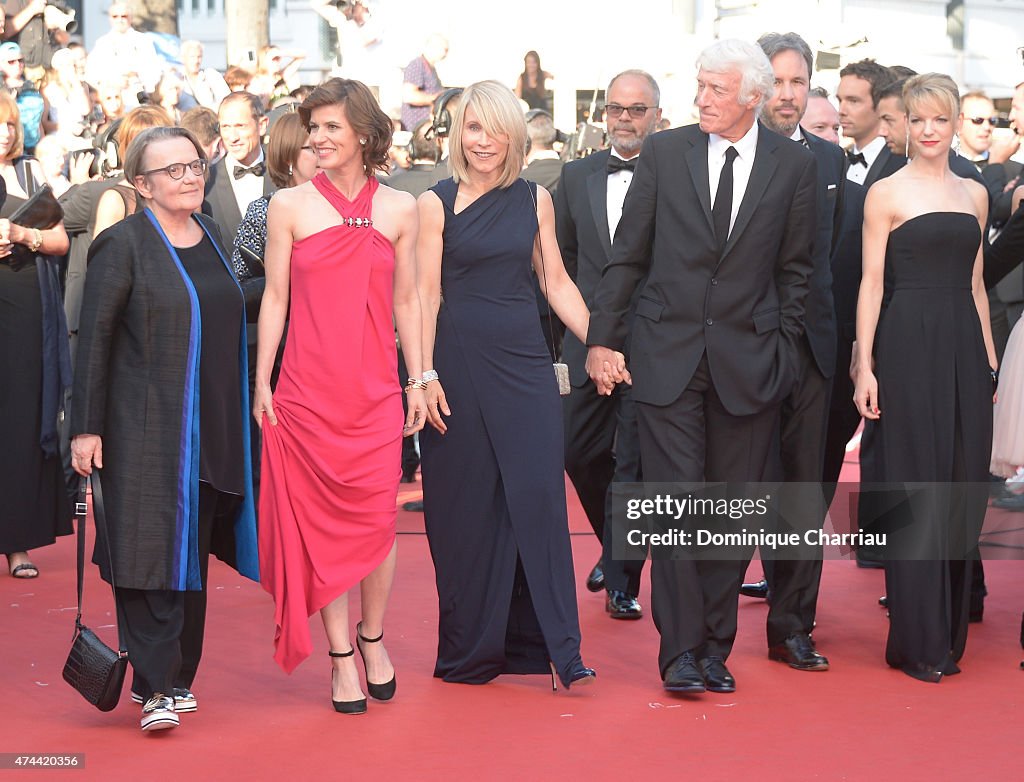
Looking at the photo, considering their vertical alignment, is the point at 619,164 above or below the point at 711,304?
above

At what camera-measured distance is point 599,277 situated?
6547 mm

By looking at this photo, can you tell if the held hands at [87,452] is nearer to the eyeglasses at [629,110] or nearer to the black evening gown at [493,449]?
the black evening gown at [493,449]

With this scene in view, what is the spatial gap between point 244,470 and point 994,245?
3.24m

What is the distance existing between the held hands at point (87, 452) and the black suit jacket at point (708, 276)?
170cm

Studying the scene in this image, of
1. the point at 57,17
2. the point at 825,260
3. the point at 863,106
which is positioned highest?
the point at 57,17

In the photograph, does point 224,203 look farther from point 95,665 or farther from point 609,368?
point 95,665

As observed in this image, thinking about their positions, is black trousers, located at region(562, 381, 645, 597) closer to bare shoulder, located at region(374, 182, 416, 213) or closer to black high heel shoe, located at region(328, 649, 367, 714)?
bare shoulder, located at region(374, 182, 416, 213)

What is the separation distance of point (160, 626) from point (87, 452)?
0.59 meters

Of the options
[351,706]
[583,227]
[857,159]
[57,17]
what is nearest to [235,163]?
[583,227]

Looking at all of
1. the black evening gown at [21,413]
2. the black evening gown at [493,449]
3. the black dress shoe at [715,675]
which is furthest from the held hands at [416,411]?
the black evening gown at [21,413]

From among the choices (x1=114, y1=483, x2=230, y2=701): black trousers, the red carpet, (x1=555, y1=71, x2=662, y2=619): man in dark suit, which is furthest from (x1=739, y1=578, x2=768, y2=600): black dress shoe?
(x1=114, y1=483, x2=230, y2=701): black trousers

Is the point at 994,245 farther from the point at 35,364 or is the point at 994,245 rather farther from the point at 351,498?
the point at 35,364

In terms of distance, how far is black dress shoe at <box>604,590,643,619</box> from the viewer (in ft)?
21.5

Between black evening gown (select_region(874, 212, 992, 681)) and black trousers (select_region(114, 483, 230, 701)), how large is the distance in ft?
7.99
